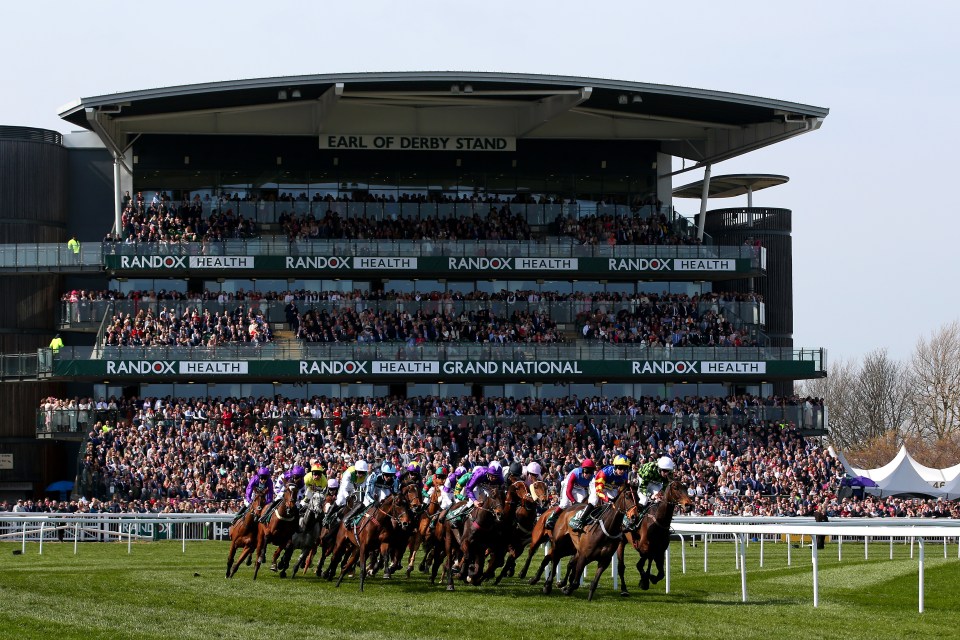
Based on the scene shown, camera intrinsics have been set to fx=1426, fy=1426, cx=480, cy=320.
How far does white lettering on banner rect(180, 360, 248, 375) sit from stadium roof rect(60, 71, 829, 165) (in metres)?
8.29

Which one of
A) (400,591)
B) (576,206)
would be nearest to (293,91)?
(576,206)

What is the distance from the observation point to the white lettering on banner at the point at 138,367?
42688 mm

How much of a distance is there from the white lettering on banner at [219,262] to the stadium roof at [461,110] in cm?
493

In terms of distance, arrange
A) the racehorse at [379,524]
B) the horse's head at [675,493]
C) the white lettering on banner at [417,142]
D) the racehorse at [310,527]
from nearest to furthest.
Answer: the horse's head at [675,493], the racehorse at [379,524], the racehorse at [310,527], the white lettering on banner at [417,142]

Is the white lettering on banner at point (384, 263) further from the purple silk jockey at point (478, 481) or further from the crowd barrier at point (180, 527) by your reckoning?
the purple silk jockey at point (478, 481)

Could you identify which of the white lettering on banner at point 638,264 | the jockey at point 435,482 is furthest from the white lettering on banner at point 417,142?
the jockey at point 435,482

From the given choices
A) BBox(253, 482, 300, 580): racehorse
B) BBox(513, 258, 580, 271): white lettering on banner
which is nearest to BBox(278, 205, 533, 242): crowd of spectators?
BBox(513, 258, 580, 271): white lettering on banner

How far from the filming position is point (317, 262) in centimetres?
4597

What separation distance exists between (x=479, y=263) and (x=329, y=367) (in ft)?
20.9

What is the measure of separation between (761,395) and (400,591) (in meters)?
32.1

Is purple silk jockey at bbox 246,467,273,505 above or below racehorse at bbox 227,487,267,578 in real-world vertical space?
above

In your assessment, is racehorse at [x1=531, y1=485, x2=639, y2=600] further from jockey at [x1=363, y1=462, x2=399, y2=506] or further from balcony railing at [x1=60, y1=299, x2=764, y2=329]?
balcony railing at [x1=60, y1=299, x2=764, y2=329]

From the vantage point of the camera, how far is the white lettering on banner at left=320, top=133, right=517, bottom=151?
48.7 meters

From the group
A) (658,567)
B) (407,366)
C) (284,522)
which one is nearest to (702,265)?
(407,366)
